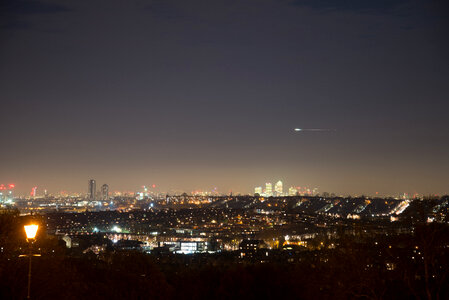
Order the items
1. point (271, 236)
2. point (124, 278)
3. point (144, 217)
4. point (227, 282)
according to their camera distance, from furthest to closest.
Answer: point (144, 217), point (271, 236), point (124, 278), point (227, 282)

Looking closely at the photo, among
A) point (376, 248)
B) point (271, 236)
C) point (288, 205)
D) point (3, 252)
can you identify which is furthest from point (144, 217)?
point (3, 252)

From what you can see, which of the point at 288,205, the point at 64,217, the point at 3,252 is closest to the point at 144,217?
the point at 64,217

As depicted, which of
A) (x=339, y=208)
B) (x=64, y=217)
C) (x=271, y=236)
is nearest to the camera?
(x=271, y=236)

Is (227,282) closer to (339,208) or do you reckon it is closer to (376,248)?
(376,248)

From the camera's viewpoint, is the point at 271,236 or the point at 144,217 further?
the point at 144,217

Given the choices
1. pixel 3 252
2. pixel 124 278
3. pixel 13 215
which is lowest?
pixel 124 278

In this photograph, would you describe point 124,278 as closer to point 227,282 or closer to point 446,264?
point 227,282

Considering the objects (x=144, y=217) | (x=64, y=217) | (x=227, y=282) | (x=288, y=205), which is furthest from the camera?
(x=288, y=205)

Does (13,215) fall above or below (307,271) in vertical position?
above

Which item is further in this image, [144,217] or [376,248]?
[144,217]
